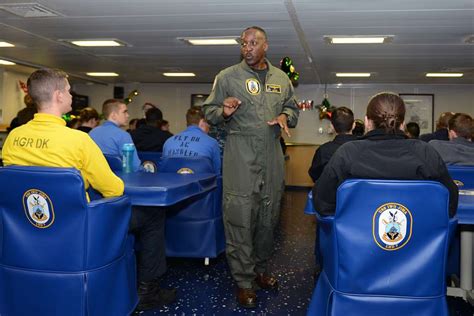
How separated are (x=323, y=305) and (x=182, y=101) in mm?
8944

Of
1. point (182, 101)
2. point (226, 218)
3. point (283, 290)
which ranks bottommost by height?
point (283, 290)

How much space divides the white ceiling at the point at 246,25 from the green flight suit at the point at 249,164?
141 cm

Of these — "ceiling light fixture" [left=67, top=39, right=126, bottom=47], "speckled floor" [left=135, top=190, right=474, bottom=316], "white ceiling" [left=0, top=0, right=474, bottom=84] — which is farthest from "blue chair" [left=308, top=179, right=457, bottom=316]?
"ceiling light fixture" [left=67, top=39, right=126, bottom=47]

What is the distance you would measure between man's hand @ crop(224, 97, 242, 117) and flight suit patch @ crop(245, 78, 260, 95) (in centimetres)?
16

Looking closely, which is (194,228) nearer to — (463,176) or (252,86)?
(252,86)

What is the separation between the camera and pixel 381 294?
1606 millimetres

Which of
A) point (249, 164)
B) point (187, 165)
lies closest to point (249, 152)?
point (249, 164)

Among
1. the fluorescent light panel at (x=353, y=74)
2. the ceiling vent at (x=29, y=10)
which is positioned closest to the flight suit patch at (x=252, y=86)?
the ceiling vent at (x=29, y=10)

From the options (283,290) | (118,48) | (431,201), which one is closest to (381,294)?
(431,201)

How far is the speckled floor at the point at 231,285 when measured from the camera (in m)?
2.54

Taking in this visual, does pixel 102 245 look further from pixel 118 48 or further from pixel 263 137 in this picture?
pixel 118 48

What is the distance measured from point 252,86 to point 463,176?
4.33ft

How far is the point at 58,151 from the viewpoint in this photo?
1.77m

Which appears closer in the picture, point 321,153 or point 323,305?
point 323,305
